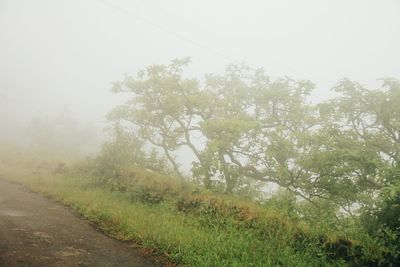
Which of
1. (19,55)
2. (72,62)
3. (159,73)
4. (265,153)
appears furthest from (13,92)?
(265,153)

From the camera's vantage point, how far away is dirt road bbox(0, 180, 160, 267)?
691 cm

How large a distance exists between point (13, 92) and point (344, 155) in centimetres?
8314

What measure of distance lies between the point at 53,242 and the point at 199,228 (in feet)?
13.0

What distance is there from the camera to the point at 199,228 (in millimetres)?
10086

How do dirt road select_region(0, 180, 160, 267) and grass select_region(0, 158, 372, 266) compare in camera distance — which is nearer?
dirt road select_region(0, 180, 160, 267)

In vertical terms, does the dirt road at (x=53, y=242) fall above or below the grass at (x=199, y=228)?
below

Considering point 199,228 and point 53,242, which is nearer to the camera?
point 53,242

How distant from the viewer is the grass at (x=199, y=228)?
26.0ft

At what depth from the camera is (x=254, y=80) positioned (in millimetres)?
19625

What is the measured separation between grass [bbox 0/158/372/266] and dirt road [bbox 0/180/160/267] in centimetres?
56

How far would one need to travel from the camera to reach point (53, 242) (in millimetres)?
8000

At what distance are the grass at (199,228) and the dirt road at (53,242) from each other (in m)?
0.56

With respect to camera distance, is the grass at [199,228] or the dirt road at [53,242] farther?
the grass at [199,228]

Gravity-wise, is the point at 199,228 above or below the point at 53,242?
above
